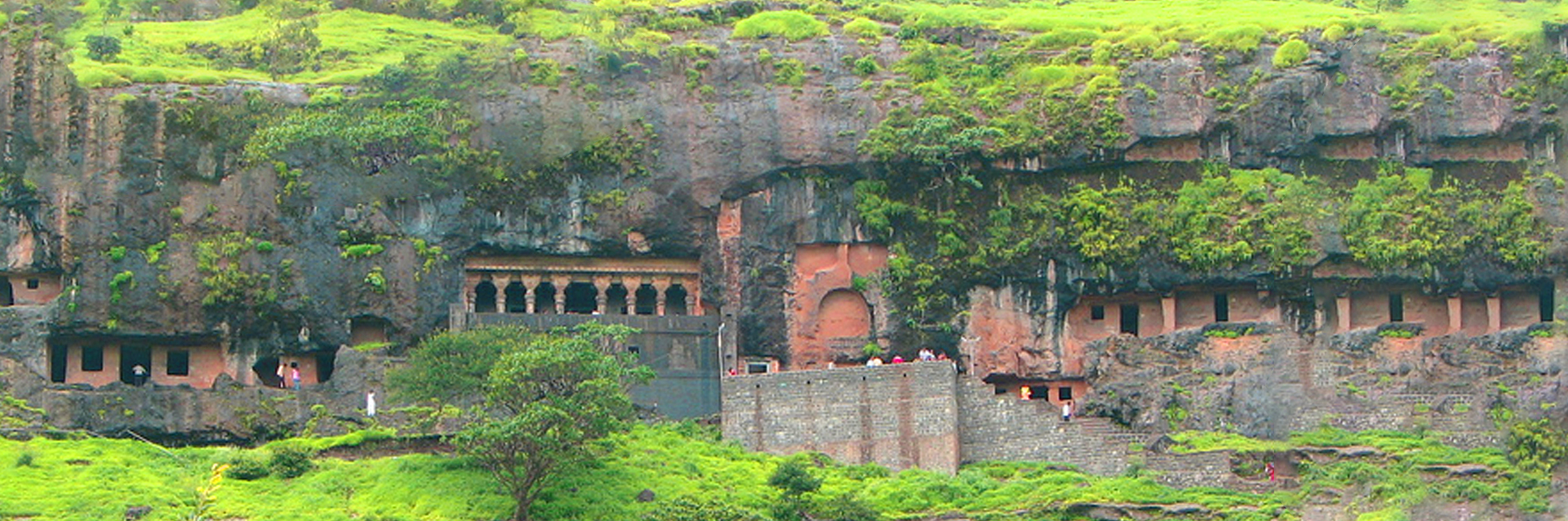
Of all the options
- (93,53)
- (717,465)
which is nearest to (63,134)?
(93,53)

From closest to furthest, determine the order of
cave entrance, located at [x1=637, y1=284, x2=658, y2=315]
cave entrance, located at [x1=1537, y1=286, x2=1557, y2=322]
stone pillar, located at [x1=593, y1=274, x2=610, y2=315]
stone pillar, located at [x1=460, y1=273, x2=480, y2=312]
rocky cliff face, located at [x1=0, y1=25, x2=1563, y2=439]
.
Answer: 1. rocky cliff face, located at [x1=0, y1=25, x2=1563, y2=439]
2. cave entrance, located at [x1=1537, y1=286, x2=1557, y2=322]
3. stone pillar, located at [x1=460, y1=273, x2=480, y2=312]
4. stone pillar, located at [x1=593, y1=274, x2=610, y2=315]
5. cave entrance, located at [x1=637, y1=284, x2=658, y2=315]

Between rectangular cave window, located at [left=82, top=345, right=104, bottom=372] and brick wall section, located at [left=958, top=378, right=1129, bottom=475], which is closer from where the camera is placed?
brick wall section, located at [left=958, top=378, right=1129, bottom=475]

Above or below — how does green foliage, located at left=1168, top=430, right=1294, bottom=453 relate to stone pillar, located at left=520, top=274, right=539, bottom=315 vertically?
below

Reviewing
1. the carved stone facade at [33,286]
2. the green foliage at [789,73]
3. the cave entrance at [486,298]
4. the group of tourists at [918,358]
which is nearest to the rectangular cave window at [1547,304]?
the group of tourists at [918,358]

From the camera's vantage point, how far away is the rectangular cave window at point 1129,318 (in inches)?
2795

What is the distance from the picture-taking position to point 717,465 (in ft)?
208

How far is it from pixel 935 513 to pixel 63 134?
2236 centimetres

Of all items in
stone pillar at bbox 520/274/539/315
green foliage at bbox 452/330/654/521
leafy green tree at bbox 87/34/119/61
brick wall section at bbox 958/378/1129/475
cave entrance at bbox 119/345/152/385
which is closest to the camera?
green foliage at bbox 452/330/654/521

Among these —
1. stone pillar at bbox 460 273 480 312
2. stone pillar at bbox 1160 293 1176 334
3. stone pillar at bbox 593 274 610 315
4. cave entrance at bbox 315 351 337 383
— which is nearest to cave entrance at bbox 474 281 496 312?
stone pillar at bbox 460 273 480 312

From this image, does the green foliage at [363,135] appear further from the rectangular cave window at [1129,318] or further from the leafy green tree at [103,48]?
the rectangular cave window at [1129,318]

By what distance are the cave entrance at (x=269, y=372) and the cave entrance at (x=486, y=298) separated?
499 cm

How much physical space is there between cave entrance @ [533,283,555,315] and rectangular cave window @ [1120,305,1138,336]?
1329 centimetres

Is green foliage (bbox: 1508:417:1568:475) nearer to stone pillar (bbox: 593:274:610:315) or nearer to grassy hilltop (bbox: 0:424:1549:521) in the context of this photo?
grassy hilltop (bbox: 0:424:1549:521)

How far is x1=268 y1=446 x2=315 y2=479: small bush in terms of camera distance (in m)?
61.8
